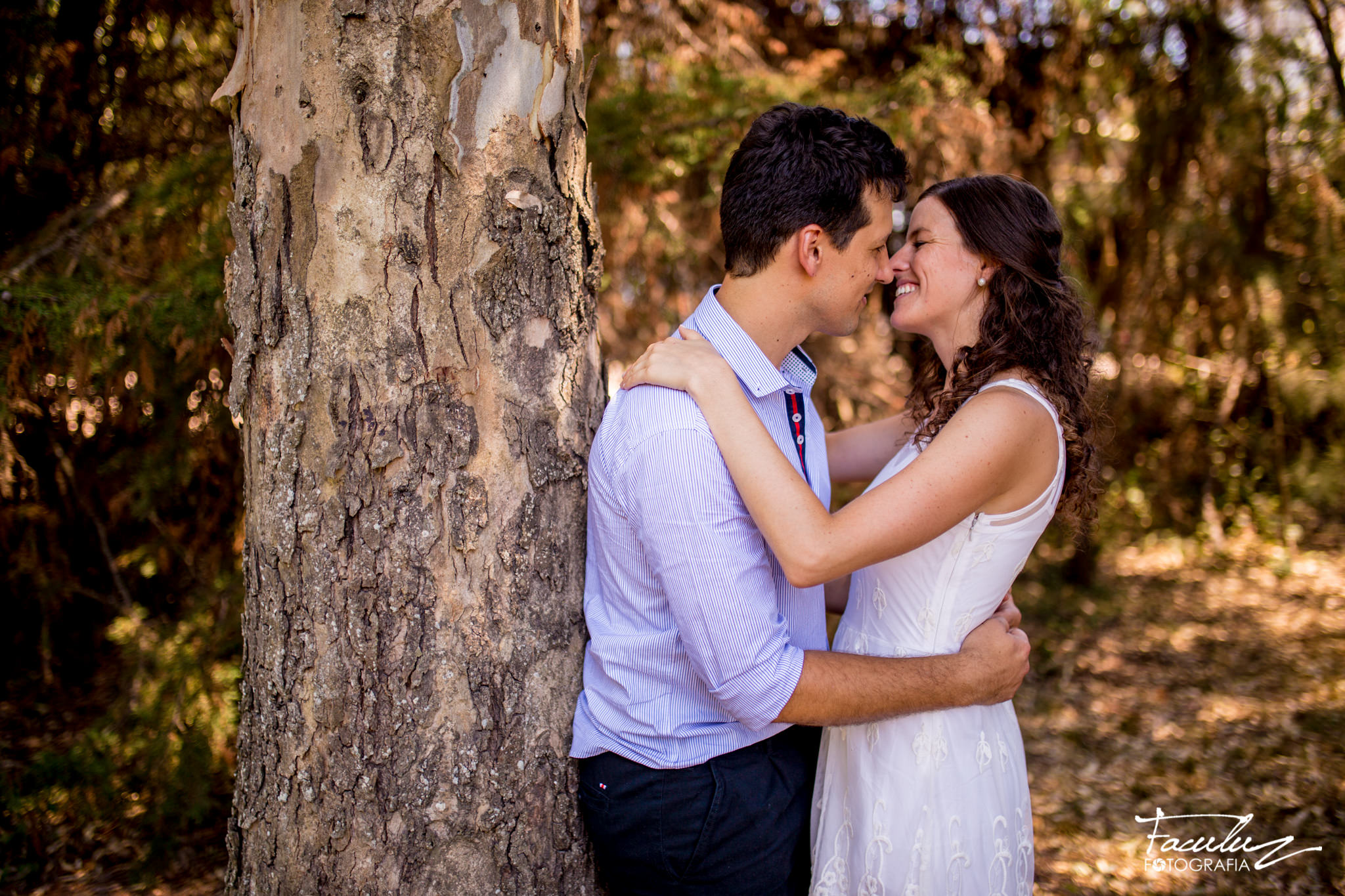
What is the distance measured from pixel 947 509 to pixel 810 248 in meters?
0.61

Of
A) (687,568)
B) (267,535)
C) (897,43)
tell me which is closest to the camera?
(687,568)

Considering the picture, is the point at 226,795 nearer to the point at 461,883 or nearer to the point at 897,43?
the point at 461,883

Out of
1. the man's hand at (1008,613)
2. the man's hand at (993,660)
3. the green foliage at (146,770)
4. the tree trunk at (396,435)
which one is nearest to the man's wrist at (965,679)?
the man's hand at (993,660)

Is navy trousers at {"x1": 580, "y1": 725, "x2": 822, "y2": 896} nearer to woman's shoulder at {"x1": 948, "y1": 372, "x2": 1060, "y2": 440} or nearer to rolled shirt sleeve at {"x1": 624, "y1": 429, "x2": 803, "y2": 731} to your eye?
rolled shirt sleeve at {"x1": 624, "y1": 429, "x2": 803, "y2": 731}

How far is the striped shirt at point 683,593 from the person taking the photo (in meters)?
1.54

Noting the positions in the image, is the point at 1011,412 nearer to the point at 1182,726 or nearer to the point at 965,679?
the point at 965,679

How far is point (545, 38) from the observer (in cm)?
174

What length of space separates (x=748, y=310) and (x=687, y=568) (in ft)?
2.05

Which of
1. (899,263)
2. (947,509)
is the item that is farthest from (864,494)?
(899,263)

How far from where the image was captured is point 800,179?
1.81m

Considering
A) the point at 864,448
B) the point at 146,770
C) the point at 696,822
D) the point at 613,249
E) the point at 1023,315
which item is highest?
the point at 613,249

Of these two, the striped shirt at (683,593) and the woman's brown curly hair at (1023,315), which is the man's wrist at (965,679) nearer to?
the striped shirt at (683,593)

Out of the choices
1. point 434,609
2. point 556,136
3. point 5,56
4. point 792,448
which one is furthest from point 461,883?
point 5,56

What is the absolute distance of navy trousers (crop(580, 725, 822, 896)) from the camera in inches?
65.9
